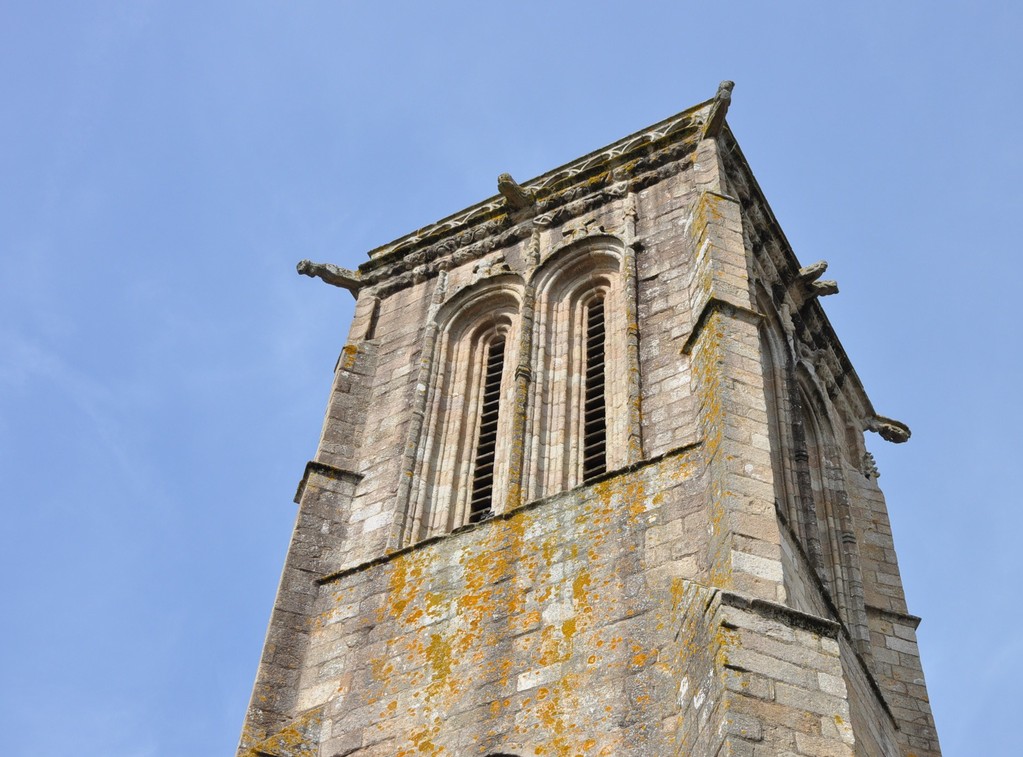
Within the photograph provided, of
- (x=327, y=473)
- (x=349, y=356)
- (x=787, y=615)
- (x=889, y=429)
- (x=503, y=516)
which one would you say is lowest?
(x=787, y=615)

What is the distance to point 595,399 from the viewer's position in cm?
1789

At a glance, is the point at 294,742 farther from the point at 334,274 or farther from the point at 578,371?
the point at 334,274

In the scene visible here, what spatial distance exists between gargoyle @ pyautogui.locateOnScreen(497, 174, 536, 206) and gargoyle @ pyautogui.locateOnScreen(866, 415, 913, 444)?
5167mm

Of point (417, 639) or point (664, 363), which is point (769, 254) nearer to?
point (664, 363)

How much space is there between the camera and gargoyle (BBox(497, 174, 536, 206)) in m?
21.1

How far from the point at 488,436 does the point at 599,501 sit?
2.92 metres

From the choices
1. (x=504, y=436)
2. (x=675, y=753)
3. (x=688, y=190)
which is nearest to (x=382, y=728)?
(x=675, y=753)

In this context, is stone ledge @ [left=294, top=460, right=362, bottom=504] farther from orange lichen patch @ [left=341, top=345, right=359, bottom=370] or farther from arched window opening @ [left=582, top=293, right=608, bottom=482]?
arched window opening @ [left=582, top=293, right=608, bottom=482]

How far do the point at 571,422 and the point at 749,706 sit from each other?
6035mm

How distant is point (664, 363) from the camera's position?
17281 millimetres

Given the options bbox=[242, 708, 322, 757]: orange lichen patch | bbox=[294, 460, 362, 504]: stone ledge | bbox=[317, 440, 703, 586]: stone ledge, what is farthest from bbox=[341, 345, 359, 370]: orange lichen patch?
bbox=[242, 708, 322, 757]: orange lichen patch

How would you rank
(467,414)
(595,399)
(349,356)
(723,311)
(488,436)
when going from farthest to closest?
(349,356) → (467,414) → (488,436) → (595,399) → (723,311)

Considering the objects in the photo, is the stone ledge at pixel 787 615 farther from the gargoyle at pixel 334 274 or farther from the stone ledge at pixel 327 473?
the gargoyle at pixel 334 274

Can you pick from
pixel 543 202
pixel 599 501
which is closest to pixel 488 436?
pixel 599 501
